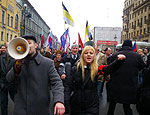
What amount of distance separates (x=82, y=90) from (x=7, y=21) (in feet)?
121

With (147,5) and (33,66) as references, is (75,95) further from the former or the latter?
(147,5)

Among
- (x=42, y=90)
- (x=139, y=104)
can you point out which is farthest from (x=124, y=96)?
(x=42, y=90)

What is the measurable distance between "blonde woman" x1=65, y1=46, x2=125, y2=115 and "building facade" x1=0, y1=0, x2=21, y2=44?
32.4 metres

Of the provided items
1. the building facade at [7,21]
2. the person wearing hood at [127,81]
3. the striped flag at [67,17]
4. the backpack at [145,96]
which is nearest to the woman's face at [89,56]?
the backpack at [145,96]

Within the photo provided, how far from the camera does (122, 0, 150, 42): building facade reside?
1825 inches

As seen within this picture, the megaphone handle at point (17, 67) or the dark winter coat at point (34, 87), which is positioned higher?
the megaphone handle at point (17, 67)

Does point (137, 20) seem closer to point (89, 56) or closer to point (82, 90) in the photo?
point (89, 56)

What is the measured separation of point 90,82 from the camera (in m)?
2.97

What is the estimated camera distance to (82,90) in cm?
295

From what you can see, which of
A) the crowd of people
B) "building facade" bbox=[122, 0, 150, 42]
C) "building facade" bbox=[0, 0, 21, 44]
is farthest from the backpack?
"building facade" bbox=[122, 0, 150, 42]

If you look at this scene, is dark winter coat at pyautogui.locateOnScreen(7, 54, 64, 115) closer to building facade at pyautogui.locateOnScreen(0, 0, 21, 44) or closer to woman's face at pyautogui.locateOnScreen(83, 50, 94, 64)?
woman's face at pyautogui.locateOnScreen(83, 50, 94, 64)

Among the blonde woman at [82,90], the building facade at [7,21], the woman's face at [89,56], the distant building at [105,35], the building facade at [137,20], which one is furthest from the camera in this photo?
the building facade at [137,20]

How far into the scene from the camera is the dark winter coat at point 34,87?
246cm

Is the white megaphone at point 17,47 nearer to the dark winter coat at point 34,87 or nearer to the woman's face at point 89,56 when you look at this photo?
the dark winter coat at point 34,87
